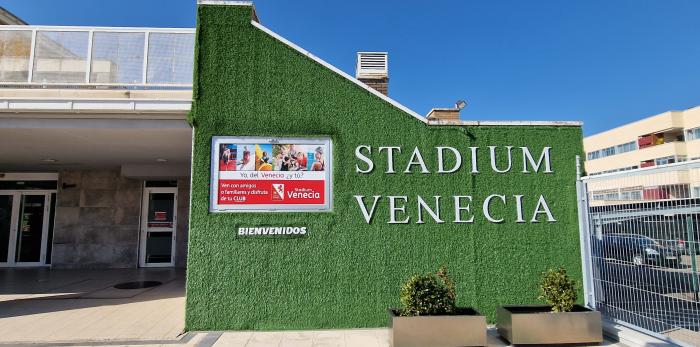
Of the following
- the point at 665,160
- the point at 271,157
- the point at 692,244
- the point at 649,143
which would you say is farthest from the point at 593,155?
the point at 271,157

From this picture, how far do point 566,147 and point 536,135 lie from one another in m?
0.46

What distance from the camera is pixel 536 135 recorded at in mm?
6320

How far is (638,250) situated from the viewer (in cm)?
495

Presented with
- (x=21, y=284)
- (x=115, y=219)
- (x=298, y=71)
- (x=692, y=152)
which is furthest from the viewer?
(x=692, y=152)

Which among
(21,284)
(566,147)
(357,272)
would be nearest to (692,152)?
(566,147)

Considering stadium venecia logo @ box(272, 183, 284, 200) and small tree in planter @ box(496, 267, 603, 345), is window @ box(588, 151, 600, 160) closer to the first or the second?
small tree in planter @ box(496, 267, 603, 345)

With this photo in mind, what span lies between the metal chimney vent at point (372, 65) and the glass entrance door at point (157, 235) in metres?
6.88

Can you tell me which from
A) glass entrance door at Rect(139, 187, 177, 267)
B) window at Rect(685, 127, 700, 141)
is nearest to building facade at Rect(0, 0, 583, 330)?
glass entrance door at Rect(139, 187, 177, 267)

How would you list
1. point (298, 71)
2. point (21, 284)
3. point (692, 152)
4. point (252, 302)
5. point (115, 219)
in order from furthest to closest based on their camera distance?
point (692, 152) → point (115, 219) → point (21, 284) → point (298, 71) → point (252, 302)

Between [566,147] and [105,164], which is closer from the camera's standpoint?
[566,147]

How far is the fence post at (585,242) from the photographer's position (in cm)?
586

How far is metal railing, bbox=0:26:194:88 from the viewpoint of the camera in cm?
633

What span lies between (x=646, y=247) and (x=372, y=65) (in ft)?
16.5

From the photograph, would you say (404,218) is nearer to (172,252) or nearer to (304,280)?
(304,280)
